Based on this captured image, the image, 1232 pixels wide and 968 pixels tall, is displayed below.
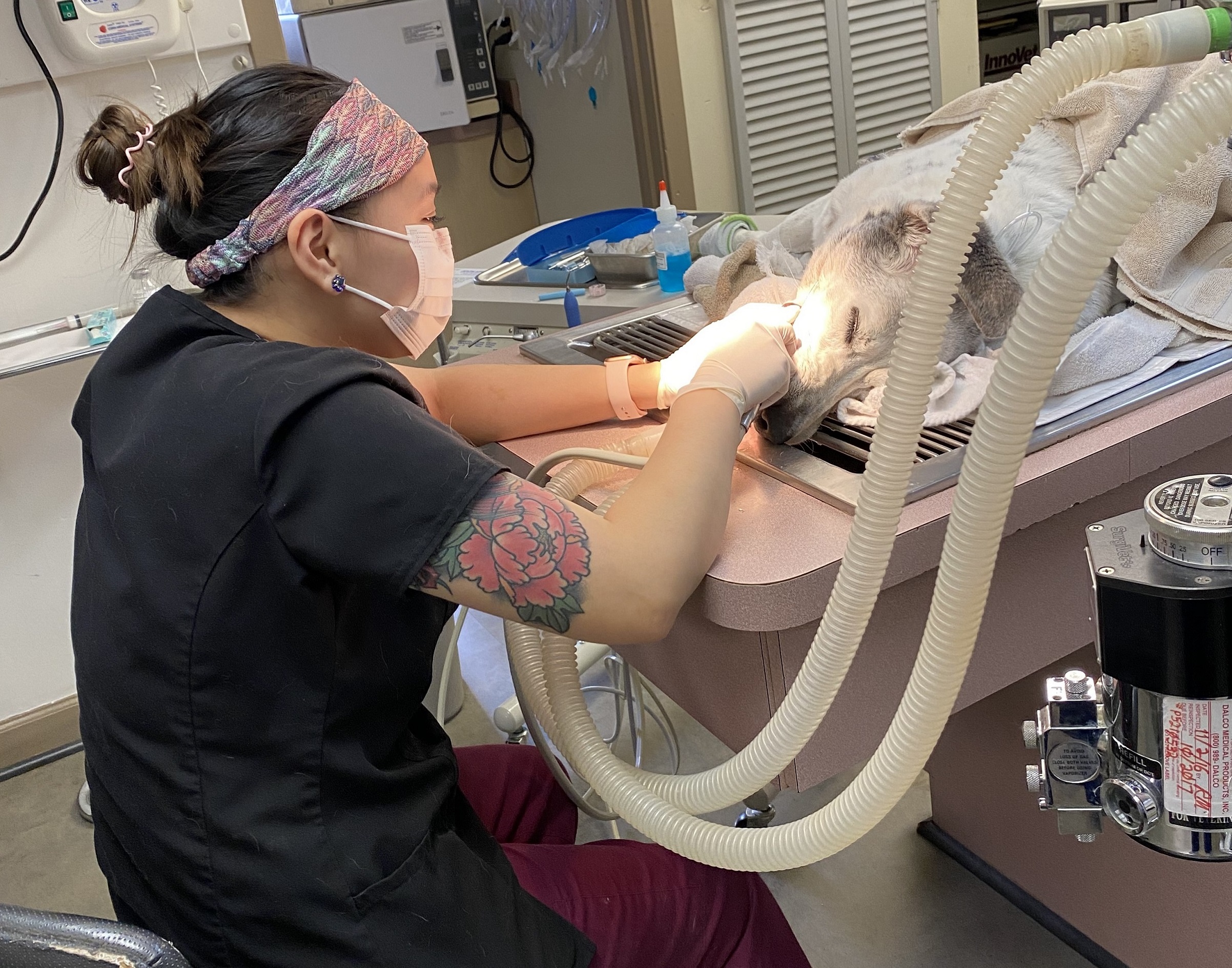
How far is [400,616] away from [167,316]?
0.32 m

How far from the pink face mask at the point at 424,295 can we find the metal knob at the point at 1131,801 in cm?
77

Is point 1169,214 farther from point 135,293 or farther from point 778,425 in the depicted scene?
point 135,293

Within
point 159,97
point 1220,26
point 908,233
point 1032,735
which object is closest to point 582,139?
point 159,97

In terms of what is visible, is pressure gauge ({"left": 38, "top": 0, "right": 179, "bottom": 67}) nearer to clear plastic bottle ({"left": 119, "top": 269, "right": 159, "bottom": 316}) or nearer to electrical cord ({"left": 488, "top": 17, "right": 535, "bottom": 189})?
clear plastic bottle ({"left": 119, "top": 269, "right": 159, "bottom": 316})

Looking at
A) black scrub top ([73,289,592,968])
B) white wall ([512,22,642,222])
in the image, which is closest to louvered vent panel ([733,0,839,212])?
white wall ([512,22,642,222])

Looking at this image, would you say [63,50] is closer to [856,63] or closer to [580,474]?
[580,474]

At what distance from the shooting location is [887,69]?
3656 millimetres

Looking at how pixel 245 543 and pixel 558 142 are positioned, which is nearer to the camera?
pixel 245 543

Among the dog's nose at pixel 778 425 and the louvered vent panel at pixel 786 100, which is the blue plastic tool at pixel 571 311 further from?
the louvered vent panel at pixel 786 100

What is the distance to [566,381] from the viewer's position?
48.2 inches

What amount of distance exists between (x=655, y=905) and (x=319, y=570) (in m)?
0.45

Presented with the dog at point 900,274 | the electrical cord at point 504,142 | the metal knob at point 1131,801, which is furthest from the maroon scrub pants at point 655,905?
the electrical cord at point 504,142

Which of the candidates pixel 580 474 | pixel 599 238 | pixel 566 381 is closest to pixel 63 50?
pixel 599 238

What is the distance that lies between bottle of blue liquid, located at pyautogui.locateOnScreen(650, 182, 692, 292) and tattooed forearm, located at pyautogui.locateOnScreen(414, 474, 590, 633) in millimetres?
1085
